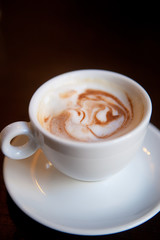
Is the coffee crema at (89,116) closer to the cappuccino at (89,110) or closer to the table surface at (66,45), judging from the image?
the cappuccino at (89,110)

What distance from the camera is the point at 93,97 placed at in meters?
1.17

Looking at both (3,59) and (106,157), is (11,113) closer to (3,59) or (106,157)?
(3,59)

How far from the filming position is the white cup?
852 mm

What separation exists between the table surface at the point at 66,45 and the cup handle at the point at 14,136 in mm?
164

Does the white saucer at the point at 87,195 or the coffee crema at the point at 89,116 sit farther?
the coffee crema at the point at 89,116

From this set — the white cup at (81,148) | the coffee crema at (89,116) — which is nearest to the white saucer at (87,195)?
the white cup at (81,148)

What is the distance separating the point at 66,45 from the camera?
197 centimetres

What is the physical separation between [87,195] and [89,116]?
0.94ft

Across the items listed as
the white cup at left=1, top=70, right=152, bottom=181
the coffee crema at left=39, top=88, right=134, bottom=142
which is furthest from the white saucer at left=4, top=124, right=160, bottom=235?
the coffee crema at left=39, top=88, right=134, bottom=142

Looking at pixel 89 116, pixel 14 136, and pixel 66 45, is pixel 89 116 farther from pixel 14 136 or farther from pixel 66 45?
pixel 66 45

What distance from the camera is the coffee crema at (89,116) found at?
0.99 metres

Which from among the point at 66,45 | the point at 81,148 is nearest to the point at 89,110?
the point at 81,148

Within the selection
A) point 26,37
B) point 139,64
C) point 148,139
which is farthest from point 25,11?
point 148,139

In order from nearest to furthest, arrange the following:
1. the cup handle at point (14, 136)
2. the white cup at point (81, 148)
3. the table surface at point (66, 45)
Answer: the white cup at point (81, 148) < the cup handle at point (14, 136) < the table surface at point (66, 45)
